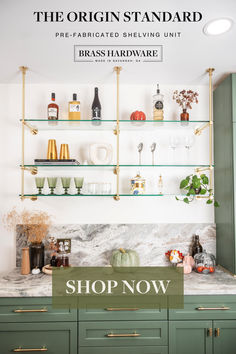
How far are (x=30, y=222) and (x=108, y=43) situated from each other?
5.51 feet

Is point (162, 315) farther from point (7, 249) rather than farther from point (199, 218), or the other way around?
point (7, 249)

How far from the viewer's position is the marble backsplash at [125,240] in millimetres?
2547

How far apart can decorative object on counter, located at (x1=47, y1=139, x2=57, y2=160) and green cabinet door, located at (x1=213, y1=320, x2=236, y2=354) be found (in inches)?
74.2

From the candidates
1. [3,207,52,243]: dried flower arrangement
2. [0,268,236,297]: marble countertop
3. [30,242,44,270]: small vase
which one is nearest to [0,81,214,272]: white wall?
[3,207,52,243]: dried flower arrangement

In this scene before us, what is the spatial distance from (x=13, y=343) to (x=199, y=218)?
1.88 meters

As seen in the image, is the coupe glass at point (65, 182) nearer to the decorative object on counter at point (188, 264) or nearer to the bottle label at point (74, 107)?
the bottle label at point (74, 107)

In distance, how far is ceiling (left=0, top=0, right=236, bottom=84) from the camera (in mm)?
1532

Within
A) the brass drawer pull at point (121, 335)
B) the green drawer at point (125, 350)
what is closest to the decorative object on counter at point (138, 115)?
the brass drawer pull at point (121, 335)

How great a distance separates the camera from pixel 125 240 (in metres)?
2.56

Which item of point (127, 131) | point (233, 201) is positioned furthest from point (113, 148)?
point (233, 201)

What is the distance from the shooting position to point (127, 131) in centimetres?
263

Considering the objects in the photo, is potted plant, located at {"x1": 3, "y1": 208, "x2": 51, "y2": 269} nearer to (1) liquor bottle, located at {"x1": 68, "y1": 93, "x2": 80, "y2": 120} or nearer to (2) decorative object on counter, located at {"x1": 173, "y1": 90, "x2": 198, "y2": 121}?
(1) liquor bottle, located at {"x1": 68, "y1": 93, "x2": 80, "y2": 120}

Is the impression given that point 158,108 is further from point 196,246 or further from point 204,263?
point 204,263

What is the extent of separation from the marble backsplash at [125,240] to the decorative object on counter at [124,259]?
0.22 meters
